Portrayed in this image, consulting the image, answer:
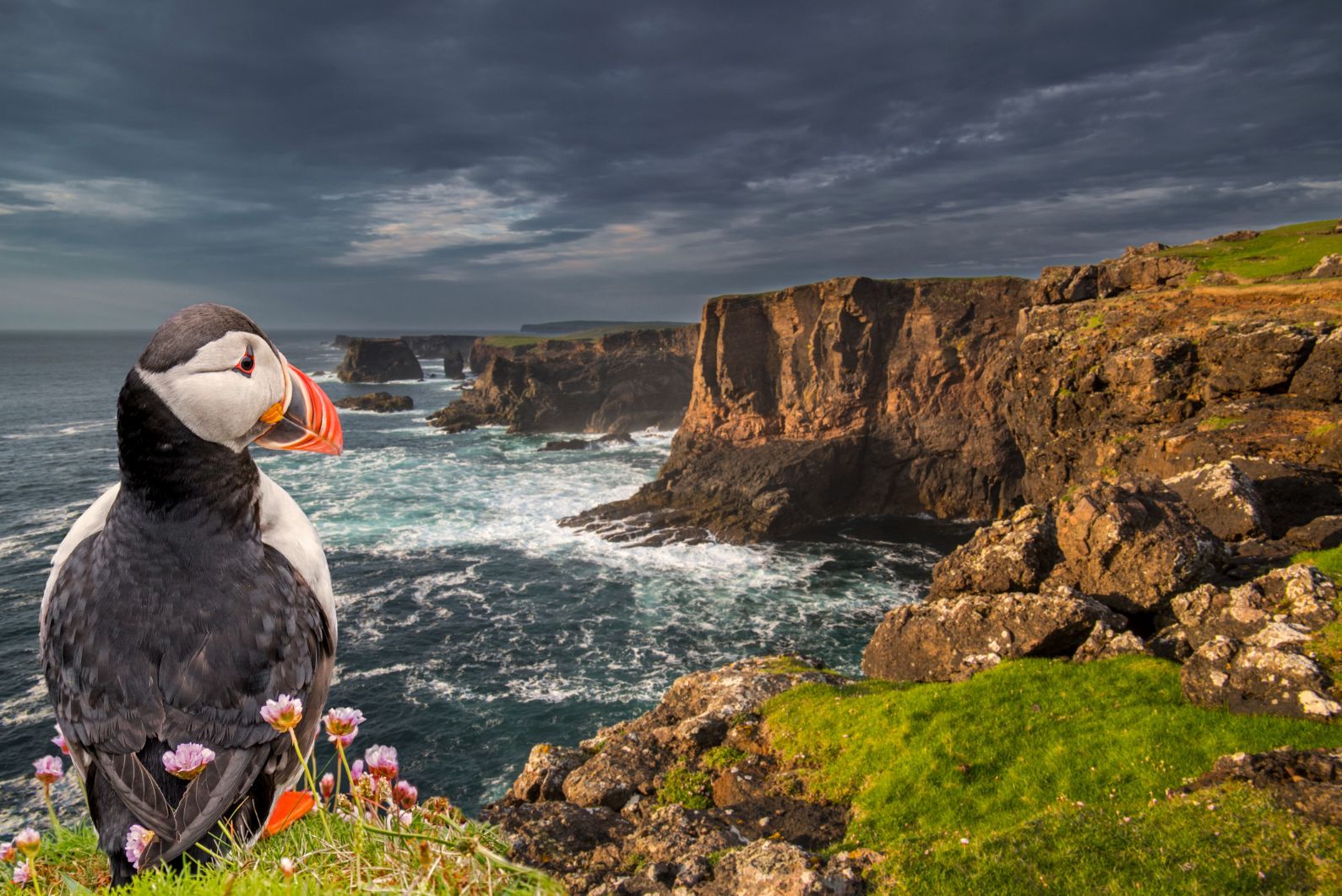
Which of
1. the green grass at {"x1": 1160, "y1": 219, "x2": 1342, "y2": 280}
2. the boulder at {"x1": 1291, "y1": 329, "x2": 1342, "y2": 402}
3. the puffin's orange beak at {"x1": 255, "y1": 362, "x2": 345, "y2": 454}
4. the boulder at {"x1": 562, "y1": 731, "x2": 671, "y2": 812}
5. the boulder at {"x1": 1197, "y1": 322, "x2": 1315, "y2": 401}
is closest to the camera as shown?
the puffin's orange beak at {"x1": 255, "y1": 362, "x2": 345, "y2": 454}

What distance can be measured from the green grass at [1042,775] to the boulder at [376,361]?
509 ft

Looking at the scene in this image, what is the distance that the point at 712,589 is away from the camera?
Answer: 40.0 meters

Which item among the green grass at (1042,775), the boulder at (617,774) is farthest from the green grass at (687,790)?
the green grass at (1042,775)

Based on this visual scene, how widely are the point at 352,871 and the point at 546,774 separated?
10169 millimetres

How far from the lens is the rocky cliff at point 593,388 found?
9394 centimetres

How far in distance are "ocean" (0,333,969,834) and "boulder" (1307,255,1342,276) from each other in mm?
24052

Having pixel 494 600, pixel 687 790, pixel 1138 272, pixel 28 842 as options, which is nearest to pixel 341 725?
pixel 28 842

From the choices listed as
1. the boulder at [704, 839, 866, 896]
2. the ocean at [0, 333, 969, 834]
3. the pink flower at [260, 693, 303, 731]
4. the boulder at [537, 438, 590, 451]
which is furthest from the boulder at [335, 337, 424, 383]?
the pink flower at [260, 693, 303, 731]

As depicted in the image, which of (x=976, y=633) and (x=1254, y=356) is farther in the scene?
(x=1254, y=356)

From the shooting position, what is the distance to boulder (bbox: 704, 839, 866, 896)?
22.6 feet

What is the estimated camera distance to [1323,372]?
22609 mm

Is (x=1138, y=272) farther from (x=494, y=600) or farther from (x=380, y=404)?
(x=380, y=404)

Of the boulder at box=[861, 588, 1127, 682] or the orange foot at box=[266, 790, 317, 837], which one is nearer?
the orange foot at box=[266, 790, 317, 837]

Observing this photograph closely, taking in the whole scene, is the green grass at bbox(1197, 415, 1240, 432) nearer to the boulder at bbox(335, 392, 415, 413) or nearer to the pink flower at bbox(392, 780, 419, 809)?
the pink flower at bbox(392, 780, 419, 809)
